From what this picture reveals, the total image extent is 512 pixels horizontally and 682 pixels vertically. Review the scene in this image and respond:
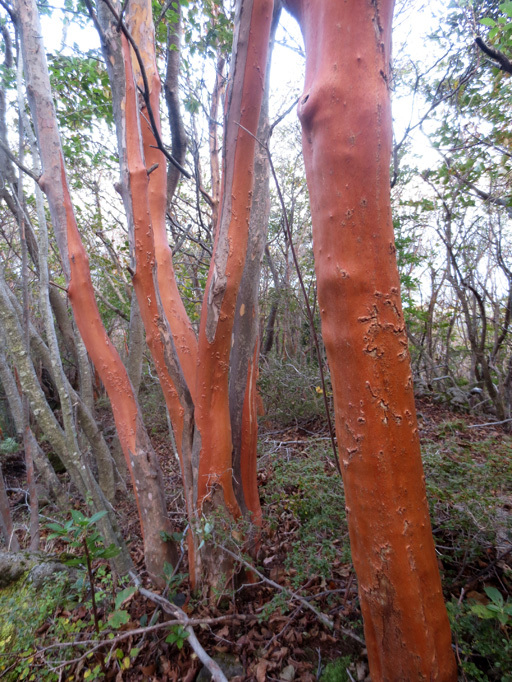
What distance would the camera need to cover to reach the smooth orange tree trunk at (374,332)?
108 centimetres

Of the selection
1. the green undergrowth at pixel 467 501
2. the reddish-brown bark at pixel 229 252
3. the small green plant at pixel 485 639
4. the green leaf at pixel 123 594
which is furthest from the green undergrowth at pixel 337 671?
the green leaf at pixel 123 594

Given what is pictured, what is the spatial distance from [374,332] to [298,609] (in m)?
1.61

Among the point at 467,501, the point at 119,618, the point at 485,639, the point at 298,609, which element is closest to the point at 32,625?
the point at 119,618

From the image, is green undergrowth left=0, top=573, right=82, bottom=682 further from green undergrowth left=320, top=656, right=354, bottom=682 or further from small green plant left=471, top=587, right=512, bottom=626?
small green plant left=471, top=587, right=512, bottom=626

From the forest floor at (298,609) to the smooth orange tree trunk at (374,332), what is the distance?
35cm

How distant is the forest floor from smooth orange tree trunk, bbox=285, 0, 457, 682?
35 cm

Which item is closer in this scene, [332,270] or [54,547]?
[332,270]

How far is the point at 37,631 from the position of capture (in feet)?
6.87

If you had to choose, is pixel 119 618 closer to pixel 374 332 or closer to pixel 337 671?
pixel 337 671

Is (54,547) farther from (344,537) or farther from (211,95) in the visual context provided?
(211,95)

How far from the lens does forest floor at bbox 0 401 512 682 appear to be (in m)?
1.59

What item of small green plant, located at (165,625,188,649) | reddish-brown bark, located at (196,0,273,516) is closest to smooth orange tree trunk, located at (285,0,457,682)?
reddish-brown bark, located at (196,0,273,516)

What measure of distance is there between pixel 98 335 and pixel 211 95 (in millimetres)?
4761

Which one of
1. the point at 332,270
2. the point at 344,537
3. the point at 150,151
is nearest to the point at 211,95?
the point at 150,151
